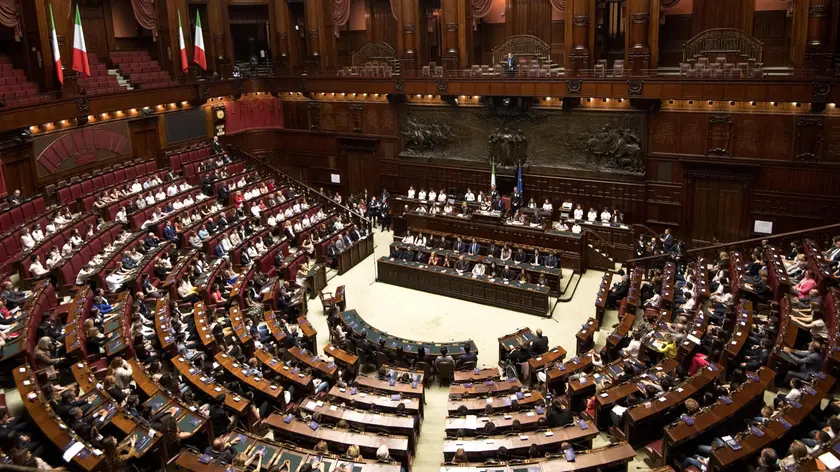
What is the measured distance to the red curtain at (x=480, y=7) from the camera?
73.7ft

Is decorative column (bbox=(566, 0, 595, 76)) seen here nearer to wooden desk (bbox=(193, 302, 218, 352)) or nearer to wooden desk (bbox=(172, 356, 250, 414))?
wooden desk (bbox=(193, 302, 218, 352))

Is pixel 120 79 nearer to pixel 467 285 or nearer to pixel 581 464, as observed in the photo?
Answer: pixel 467 285

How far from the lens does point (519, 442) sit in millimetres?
10031

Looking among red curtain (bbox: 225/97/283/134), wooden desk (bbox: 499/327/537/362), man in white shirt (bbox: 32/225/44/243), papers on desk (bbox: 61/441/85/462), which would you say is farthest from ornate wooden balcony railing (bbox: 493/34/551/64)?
papers on desk (bbox: 61/441/85/462)

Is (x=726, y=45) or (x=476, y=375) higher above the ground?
(x=726, y=45)

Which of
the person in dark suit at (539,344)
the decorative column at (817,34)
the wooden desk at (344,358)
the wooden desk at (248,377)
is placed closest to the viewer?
the wooden desk at (248,377)

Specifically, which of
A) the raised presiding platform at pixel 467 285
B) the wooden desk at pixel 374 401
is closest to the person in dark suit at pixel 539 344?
the raised presiding platform at pixel 467 285

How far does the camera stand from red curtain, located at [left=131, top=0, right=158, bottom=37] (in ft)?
76.2

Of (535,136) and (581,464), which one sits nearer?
(581,464)

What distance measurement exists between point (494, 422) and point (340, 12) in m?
19.2

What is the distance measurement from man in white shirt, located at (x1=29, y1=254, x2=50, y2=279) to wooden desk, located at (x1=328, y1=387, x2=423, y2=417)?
7.67 meters

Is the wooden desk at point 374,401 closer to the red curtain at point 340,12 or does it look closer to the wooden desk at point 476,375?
the wooden desk at point 476,375

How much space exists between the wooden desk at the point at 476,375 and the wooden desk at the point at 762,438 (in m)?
4.62

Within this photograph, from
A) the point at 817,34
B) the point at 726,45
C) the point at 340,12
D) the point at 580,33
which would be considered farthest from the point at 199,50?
the point at 817,34
